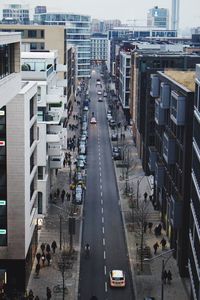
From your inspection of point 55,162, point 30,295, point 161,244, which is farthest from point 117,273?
point 55,162

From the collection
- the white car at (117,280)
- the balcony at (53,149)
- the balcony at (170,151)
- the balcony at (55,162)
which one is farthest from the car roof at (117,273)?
the balcony at (55,162)

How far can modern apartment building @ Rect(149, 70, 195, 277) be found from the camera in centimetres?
5828

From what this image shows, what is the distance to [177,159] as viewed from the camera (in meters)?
63.3

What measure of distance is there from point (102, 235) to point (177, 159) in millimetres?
12096

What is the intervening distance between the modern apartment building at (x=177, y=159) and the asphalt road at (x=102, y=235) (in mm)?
4842

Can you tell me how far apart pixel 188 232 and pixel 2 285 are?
15.8 metres

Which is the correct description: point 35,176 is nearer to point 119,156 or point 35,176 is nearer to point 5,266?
point 5,266

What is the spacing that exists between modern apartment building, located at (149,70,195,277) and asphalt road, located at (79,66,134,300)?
4842 millimetres

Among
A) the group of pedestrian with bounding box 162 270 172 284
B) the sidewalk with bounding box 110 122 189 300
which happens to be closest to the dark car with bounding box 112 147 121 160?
the sidewalk with bounding box 110 122 189 300

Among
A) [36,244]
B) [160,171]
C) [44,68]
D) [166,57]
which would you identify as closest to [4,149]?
[36,244]

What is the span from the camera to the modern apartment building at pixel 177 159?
5828 centimetres

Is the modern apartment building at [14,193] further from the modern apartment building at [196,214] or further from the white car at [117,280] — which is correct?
the modern apartment building at [196,214]

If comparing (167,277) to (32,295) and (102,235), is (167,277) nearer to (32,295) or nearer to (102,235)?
(32,295)

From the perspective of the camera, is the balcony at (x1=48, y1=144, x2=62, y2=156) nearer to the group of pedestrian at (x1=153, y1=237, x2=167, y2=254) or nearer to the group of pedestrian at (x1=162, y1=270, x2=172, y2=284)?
the group of pedestrian at (x1=153, y1=237, x2=167, y2=254)
